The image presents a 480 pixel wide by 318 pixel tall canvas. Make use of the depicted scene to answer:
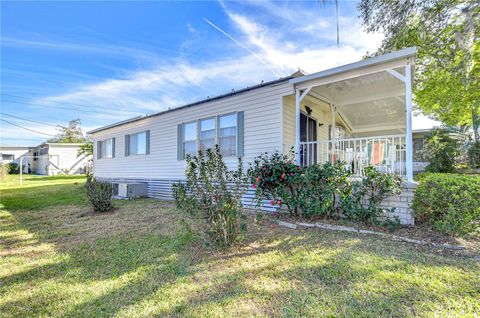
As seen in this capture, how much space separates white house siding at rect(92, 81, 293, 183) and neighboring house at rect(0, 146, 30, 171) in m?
27.7

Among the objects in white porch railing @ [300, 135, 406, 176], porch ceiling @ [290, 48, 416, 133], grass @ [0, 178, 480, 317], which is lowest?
grass @ [0, 178, 480, 317]

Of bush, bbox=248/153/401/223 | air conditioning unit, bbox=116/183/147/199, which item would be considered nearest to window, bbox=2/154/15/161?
air conditioning unit, bbox=116/183/147/199

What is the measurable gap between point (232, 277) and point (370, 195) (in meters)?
3.34

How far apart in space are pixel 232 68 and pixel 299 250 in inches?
398

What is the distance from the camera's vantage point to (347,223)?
471 centimetres

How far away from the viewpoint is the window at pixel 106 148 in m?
12.1

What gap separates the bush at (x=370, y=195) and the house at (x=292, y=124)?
19.0 inches

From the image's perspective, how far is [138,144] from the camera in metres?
10.7

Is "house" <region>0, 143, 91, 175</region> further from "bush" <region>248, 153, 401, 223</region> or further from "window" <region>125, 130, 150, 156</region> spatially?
"bush" <region>248, 153, 401, 223</region>

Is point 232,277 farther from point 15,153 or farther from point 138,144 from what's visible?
point 15,153

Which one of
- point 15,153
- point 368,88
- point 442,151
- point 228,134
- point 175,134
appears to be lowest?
point 442,151

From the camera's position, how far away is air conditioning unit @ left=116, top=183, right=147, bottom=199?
9.37 metres

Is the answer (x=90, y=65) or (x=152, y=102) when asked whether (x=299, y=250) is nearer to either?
(x=90, y=65)

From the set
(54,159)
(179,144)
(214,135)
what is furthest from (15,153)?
(214,135)
